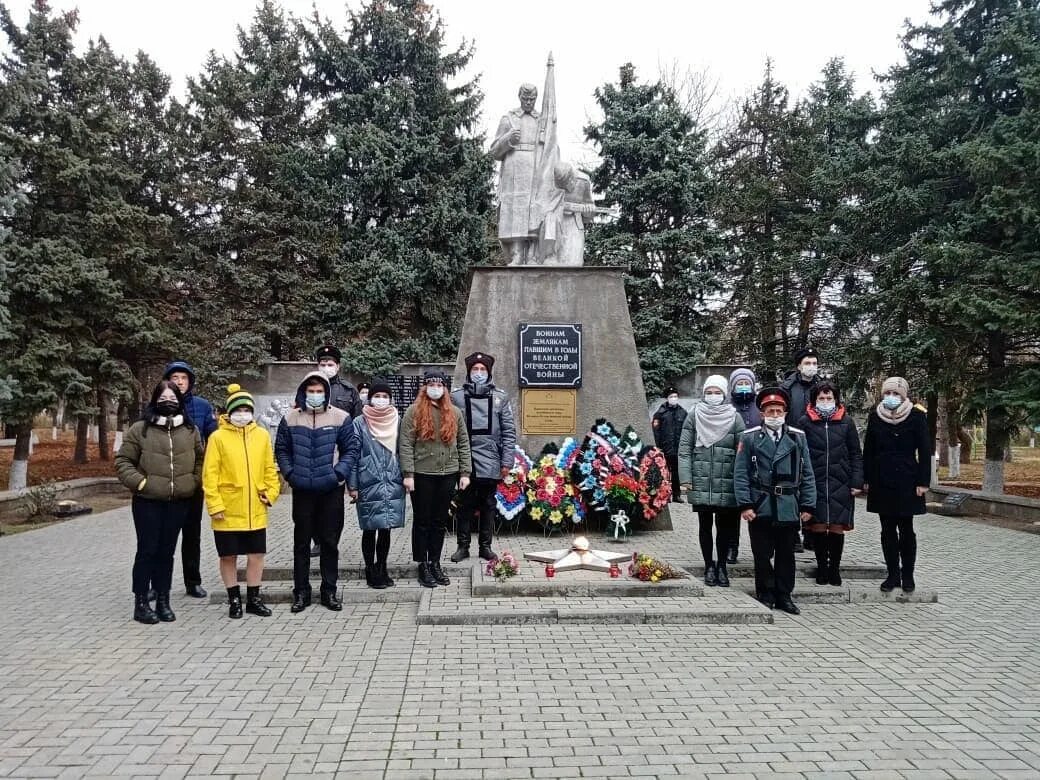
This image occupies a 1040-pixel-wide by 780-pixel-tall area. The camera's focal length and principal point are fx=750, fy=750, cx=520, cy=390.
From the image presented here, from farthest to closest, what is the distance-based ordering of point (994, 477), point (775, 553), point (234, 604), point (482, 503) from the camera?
point (994, 477), point (482, 503), point (775, 553), point (234, 604)

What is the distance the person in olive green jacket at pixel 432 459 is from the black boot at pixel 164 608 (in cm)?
191

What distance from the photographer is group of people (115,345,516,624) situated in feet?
18.1

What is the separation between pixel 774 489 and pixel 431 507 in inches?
107

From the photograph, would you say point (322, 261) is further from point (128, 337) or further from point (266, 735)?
point (266, 735)

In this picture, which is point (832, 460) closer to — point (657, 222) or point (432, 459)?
point (432, 459)

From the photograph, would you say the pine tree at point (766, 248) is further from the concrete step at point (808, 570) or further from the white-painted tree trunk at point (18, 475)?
the white-painted tree trunk at point (18, 475)

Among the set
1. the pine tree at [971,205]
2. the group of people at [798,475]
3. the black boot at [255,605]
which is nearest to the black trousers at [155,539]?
the black boot at [255,605]

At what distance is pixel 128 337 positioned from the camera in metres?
15.3

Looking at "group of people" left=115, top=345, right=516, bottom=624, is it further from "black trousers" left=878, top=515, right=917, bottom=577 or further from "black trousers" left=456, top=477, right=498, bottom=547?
"black trousers" left=878, top=515, right=917, bottom=577

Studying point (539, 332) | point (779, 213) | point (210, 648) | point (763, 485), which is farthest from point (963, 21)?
point (210, 648)

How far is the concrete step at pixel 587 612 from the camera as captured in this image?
5434 mm

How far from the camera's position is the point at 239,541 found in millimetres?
5523

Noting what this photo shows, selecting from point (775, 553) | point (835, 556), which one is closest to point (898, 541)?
point (835, 556)

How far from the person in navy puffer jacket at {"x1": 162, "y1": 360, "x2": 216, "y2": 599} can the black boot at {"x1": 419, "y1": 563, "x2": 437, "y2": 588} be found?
1829 millimetres
